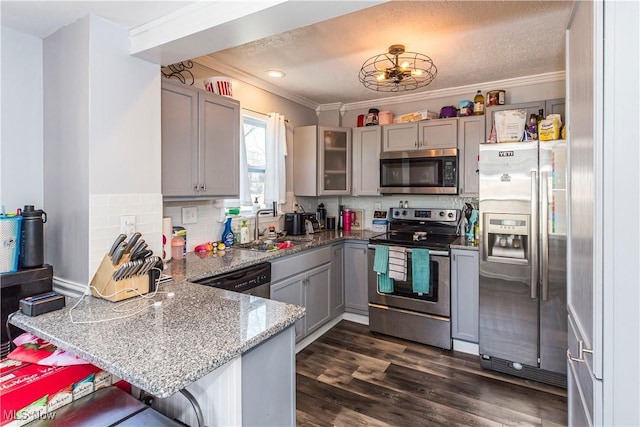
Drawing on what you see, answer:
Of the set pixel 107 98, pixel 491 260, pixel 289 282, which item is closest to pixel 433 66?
pixel 491 260

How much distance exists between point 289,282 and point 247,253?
43cm

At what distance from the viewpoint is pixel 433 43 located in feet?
8.23

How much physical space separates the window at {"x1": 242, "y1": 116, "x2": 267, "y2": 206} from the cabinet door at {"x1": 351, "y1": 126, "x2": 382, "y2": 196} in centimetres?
109

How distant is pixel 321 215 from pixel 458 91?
6.70ft

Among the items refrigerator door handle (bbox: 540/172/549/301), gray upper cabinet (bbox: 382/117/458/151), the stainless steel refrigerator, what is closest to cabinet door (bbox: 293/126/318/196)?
gray upper cabinet (bbox: 382/117/458/151)

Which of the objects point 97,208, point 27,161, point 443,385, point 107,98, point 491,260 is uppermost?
point 107,98

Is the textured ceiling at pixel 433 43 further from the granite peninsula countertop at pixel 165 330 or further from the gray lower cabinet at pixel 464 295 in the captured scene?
the granite peninsula countertop at pixel 165 330


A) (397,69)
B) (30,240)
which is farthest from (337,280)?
(30,240)

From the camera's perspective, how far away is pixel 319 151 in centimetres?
380

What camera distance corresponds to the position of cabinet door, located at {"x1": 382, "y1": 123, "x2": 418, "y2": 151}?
3598mm

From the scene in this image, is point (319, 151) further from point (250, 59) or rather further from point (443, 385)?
point (443, 385)

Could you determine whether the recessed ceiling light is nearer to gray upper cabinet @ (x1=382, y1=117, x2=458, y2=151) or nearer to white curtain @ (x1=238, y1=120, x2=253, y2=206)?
white curtain @ (x1=238, y1=120, x2=253, y2=206)

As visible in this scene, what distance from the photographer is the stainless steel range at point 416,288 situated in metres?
3.02

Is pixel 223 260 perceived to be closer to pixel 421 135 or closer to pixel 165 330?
pixel 165 330
